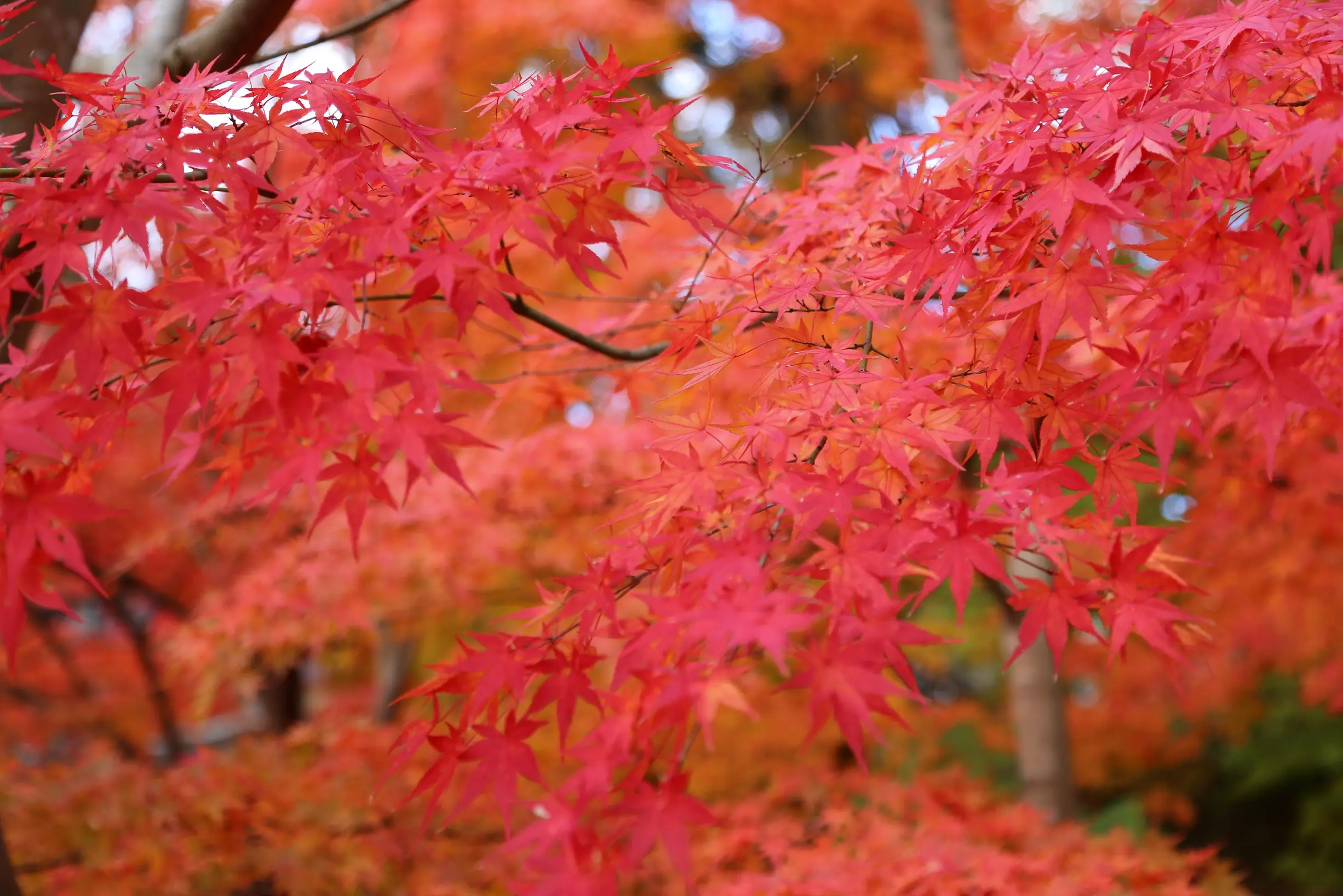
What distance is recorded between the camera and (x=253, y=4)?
7.61 feet

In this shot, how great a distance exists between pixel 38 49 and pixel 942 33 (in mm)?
3820

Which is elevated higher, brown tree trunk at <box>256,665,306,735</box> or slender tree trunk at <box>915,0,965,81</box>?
slender tree trunk at <box>915,0,965,81</box>

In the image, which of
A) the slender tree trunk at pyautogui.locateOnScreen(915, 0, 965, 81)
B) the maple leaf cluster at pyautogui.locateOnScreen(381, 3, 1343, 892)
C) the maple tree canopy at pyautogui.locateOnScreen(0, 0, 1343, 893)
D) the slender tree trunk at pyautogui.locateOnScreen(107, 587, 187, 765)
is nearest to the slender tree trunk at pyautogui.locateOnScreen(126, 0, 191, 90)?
the maple tree canopy at pyautogui.locateOnScreen(0, 0, 1343, 893)

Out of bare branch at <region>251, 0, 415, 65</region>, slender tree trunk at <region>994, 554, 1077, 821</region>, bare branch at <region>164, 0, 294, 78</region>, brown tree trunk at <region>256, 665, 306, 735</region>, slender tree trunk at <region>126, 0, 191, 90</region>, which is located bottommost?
slender tree trunk at <region>994, 554, 1077, 821</region>

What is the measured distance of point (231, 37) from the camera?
92.9 inches

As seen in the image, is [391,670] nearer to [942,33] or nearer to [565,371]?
[565,371]

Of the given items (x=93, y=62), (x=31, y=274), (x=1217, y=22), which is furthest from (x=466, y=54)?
(x=1217, y=22)

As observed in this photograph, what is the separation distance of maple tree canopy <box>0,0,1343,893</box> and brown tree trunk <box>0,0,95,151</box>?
98 centimetres

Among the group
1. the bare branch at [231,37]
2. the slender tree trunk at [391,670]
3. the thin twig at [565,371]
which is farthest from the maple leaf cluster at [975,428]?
the slender tree trunk at [391,670]

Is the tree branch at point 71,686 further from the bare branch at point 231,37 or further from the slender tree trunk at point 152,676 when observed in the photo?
the bare branch at point 231,37

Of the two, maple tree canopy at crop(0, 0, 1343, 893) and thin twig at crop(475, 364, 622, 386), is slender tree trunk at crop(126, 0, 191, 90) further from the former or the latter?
thin twig at crop(475, 364, 622, 386)

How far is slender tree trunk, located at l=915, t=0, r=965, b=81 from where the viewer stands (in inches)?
183

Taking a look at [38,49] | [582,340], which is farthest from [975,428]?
[38,49]

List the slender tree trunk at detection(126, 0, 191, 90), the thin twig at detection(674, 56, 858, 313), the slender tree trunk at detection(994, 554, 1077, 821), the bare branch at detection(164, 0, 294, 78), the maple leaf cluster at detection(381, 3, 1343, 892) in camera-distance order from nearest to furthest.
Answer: the maple leaf cluster at detection(381, 3, 1343, 892) < the thin twig at detection(674, 56, 858, 313) < the bare branch at detection(164, 0, 294, 78) < the slender tree trunk at detection(126, 0, 191, 90) < the slender tree trunk at detection(994, 554, 1077, 821)
